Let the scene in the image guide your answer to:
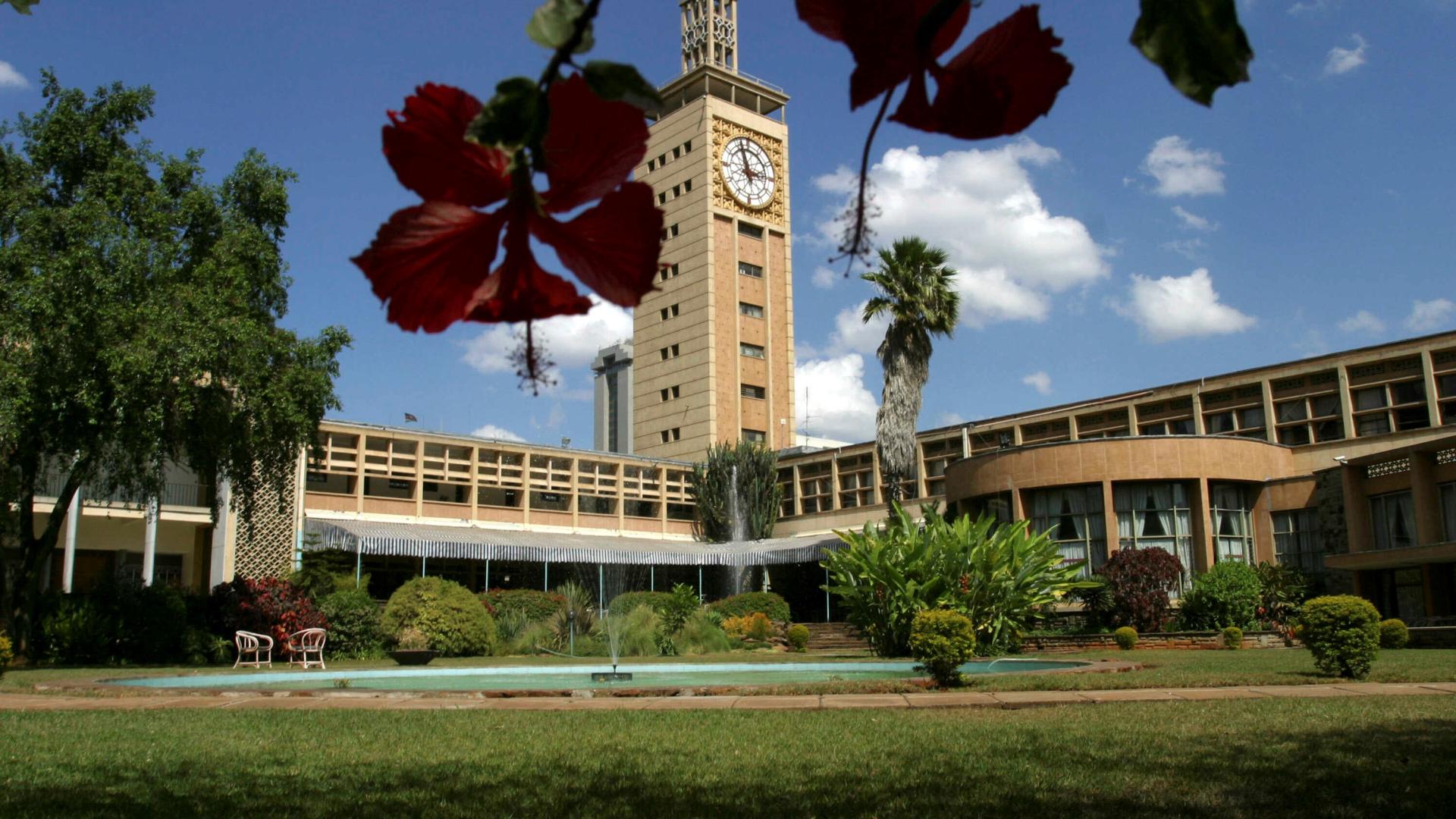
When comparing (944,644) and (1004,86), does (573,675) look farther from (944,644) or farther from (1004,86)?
(1004,86)

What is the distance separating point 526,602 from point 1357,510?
17.8 meters

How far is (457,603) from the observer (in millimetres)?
21578

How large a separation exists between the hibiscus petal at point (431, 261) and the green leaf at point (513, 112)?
5 centimetres

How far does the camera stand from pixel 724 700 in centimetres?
918

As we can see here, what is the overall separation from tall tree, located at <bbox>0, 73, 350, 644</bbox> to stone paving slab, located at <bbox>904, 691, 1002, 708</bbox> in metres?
11.0

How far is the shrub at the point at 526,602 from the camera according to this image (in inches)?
1017

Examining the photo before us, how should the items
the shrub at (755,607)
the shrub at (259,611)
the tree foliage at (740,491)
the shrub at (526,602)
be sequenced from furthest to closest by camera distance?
the tree foliage at (740,491)
the shrub at (755,607)
the shrub at (526,602)
the shrub at (259,611)

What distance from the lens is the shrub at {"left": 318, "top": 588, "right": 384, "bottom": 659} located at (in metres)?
20.6

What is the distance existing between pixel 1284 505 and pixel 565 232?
27.9 meters

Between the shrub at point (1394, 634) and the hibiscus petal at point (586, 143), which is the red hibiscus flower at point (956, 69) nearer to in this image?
the hibiscus petal at point (586, 143)

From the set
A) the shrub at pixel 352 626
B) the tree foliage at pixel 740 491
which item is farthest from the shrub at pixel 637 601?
the tree foliage at pixel 740 491

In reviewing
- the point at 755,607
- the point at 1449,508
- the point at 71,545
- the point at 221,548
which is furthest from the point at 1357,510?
the point at 71,545

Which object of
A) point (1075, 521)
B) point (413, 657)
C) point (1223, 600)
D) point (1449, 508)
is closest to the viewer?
point (413, 657)

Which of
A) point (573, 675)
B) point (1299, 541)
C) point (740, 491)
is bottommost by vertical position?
point (573, 675)
